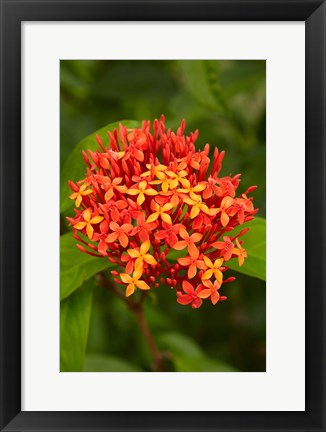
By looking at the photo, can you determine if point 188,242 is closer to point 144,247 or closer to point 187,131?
point 144,247

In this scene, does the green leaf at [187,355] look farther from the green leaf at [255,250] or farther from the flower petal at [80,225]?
the flower petal at [80,225]

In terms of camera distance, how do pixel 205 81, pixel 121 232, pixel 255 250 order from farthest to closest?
pixel 205 81 → pixel 255 250 → pixel 121 232

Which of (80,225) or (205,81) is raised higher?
A: (205,81)

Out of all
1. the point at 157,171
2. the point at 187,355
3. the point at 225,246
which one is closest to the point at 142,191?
the point at 157,171

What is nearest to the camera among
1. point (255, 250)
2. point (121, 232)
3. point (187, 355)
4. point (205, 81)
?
point (121, 232)

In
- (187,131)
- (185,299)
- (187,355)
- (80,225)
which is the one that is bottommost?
(187,355)

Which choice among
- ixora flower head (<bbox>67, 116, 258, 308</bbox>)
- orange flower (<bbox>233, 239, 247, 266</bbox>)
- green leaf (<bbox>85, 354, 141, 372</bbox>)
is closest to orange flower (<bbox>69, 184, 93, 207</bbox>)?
ixora flower head (<bbox>67, 116, 258, 308</bbox>)

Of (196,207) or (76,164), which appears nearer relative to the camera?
(196,207)
